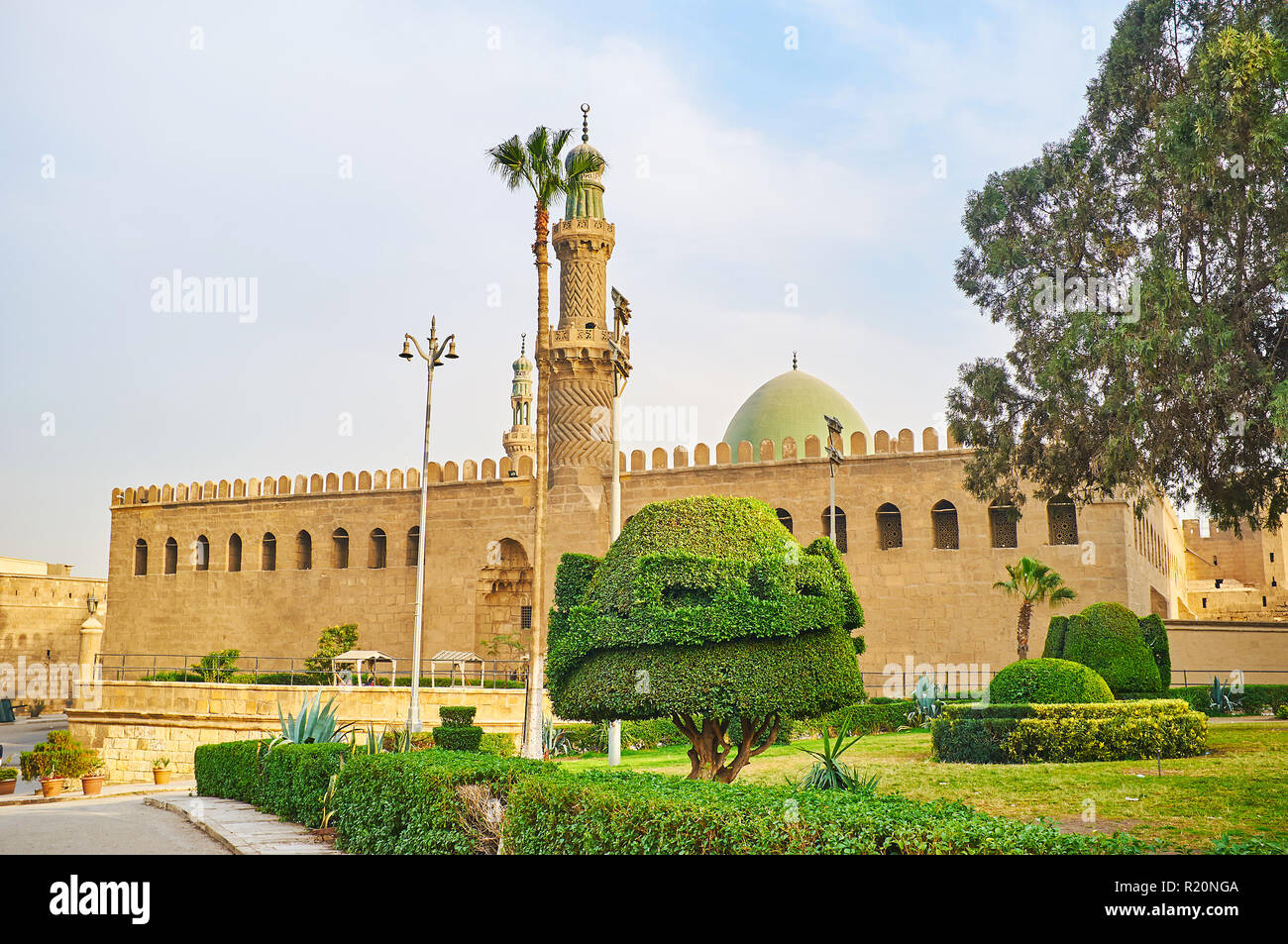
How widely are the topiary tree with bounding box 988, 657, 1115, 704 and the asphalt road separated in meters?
10.9

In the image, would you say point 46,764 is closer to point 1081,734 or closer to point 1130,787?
point 1081,734

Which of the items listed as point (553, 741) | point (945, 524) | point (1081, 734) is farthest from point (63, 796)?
point (945, 524)

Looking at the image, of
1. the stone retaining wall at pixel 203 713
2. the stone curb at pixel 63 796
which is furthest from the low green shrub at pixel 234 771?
the stone retaining wall at pixel 203 713

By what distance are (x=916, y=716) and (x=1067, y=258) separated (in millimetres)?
10488

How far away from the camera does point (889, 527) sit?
2705 centimetres

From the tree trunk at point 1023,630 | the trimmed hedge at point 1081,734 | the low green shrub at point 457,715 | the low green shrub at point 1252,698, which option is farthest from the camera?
the tree trunk at point 1023,630

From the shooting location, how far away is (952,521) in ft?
86.4

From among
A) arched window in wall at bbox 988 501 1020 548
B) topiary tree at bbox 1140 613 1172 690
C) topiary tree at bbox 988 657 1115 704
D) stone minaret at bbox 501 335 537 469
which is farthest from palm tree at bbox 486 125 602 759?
stone minaret at bbox 501 335 537 469

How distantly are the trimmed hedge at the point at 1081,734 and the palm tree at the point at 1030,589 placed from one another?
9.40 meters

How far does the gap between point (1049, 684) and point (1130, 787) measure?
3824mm

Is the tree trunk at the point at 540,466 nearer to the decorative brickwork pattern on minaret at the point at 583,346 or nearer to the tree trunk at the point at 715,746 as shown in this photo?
the tree trunk at the point at 715,746

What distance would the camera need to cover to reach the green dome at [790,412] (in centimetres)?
3891
